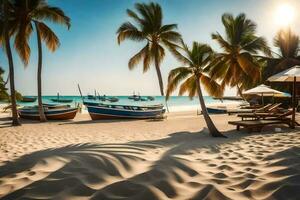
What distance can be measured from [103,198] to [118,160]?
62.8 inches

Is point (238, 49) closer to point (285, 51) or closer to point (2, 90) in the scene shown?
point (285, 51)

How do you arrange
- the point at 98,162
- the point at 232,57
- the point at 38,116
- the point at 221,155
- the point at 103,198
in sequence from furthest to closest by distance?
the point at 232,57 → the point at 38,116 → the point at 221,155 → the point at 98,162 → the point at 103,198

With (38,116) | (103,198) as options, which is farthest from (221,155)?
(38,116)

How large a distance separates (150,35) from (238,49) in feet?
28.3

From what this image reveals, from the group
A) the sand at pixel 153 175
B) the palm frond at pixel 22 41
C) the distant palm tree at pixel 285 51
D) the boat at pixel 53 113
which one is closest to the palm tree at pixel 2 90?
the boat at pixel 53 113

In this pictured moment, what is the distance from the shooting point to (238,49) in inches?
923

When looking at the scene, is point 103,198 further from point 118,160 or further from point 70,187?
point 118,160

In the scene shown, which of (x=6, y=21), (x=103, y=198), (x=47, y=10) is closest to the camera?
(x=103, y=198)

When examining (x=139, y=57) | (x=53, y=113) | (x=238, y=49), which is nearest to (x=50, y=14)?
(x=53, y=113)

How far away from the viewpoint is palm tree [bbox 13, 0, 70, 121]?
55.4ft

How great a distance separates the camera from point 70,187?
3.48 metres

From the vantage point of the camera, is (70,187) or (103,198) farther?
(70,187)

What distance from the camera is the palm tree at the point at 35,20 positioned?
55.4ft

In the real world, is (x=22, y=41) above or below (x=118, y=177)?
above
